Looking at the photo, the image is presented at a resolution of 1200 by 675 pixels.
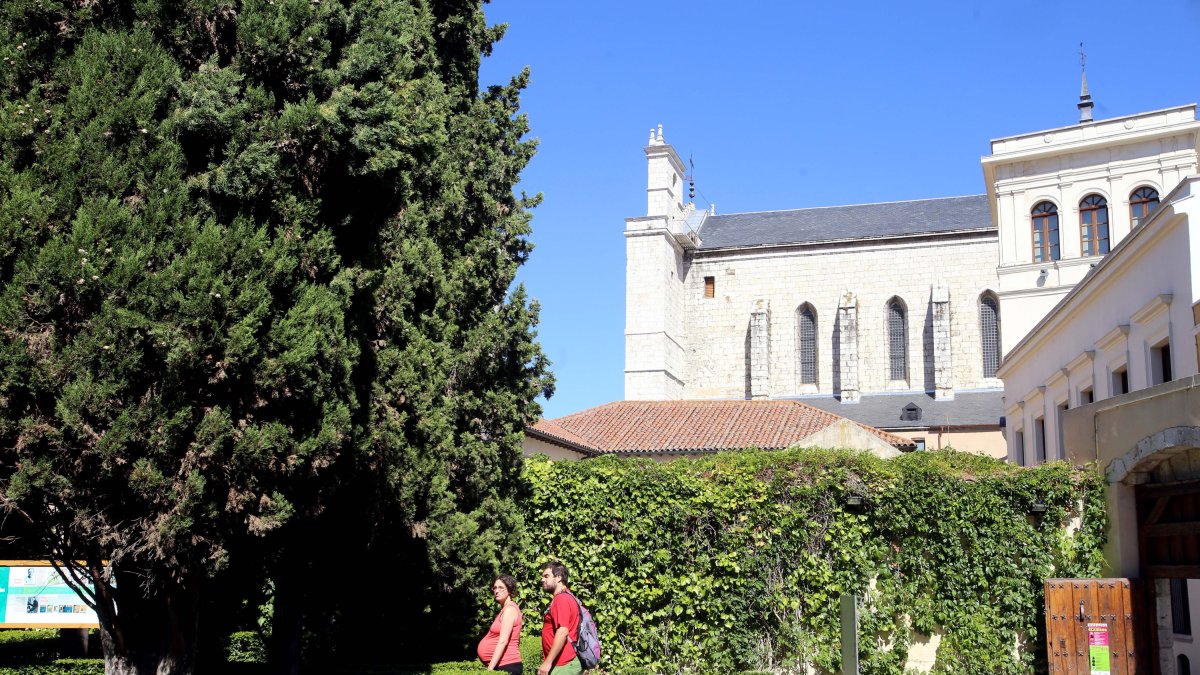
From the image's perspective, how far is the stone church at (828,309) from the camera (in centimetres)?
4169

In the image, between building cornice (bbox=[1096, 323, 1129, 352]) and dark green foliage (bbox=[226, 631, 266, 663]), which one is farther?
dark green foliage (bbox=[226, 631, 266, 663])

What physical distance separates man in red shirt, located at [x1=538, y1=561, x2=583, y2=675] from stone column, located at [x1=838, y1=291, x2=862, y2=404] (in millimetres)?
35540

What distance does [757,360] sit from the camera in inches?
1747

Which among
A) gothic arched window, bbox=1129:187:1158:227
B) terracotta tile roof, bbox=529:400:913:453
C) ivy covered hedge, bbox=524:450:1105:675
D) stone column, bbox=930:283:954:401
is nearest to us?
ivy covered hedge, bbox=524:450:1105:675

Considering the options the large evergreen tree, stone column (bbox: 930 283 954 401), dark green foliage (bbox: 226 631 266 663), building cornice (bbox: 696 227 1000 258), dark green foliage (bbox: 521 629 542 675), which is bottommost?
dark green foliage (bbox: 226 631 266 663)

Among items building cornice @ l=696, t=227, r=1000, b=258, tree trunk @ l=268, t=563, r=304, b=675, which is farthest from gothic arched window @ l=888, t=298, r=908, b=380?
tree trunk @ l=268, t=563, r=304, b=675

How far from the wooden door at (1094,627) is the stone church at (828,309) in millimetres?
25172

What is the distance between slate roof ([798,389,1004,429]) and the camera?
1542 inches

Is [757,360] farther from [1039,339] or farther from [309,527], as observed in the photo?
[309,527]

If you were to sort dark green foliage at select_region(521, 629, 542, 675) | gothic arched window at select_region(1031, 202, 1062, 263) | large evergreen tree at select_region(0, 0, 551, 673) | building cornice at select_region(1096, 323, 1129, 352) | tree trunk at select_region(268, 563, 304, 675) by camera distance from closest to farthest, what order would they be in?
large evergreen tree at select_region(0, 0, 551, 673), tree trunk at select_region(268, 563, 304, 675), dark green foliage at select_region(521, 629, 542, 675), building cornice at select_region(1096, 323, 1129, 352), gothic arched window at select_region(1031, 202, 1062, 263)

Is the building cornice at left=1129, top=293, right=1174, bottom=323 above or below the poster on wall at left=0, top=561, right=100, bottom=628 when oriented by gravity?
above

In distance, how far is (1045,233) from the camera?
2856cm

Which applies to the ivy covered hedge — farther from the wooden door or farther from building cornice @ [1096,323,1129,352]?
building cornice @ [1096,323,1129,352]

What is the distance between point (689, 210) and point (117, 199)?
139 ft
